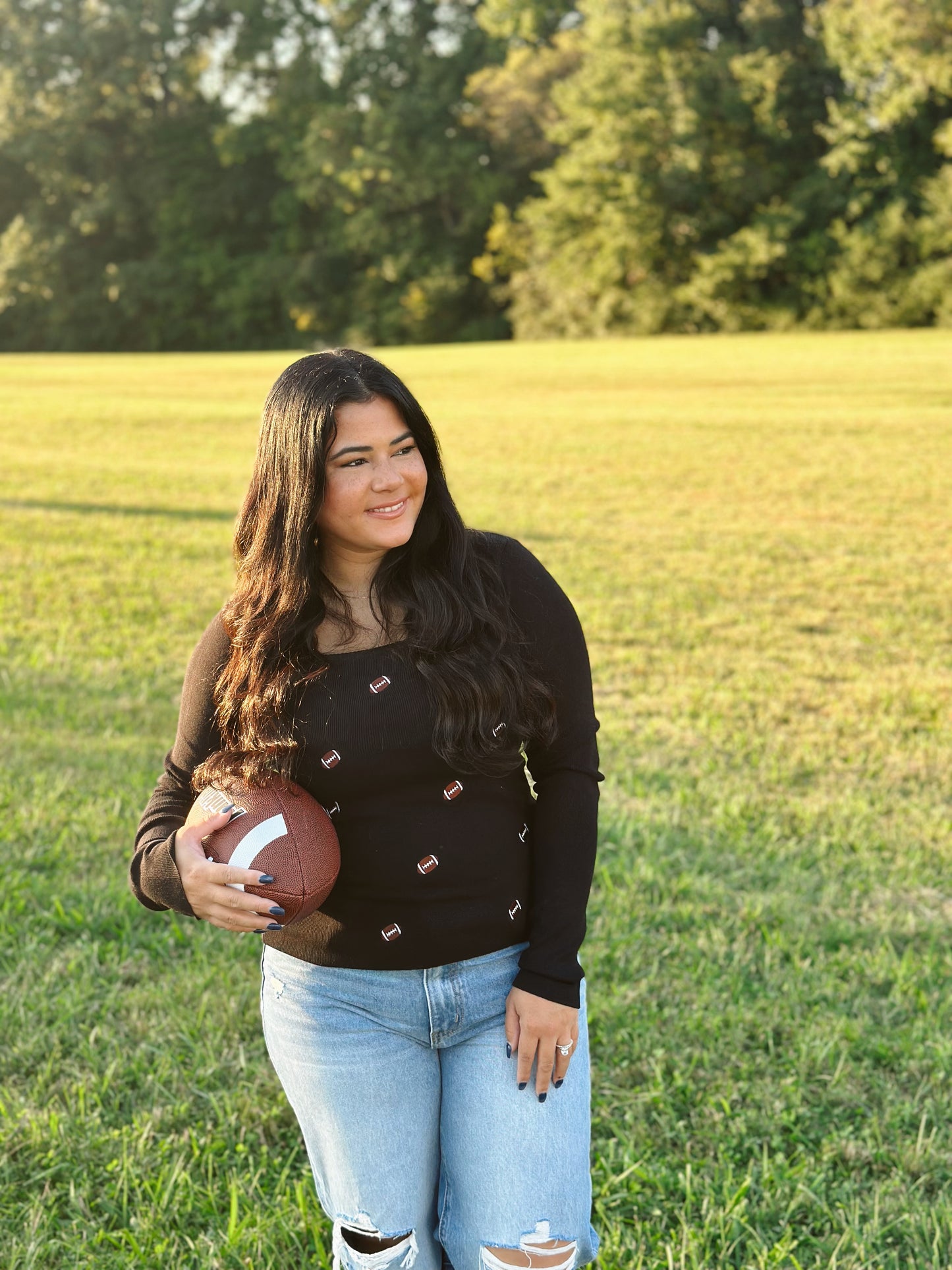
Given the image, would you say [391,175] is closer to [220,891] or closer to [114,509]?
[114,509]

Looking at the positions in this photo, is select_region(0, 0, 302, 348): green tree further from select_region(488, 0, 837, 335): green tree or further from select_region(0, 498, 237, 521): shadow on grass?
select_region(0, 498, 237, 521): shadow on grass

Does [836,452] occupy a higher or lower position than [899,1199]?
higher

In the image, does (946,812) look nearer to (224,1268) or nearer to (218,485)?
(224,1268)

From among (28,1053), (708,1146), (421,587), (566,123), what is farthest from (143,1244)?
(566,123)

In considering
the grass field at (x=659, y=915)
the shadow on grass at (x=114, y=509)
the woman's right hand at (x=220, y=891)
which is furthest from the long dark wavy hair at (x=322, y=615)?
the shadow on grass at (x=114, y=509)

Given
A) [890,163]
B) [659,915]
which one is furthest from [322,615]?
[890,163]

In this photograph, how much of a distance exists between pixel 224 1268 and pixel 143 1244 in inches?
8.1

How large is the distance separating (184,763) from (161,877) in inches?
9.7

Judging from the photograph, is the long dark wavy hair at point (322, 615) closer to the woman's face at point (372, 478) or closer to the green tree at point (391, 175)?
the woman's face at point (372, 478)

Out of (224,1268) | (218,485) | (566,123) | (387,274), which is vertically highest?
(566,123)

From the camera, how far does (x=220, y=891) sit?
2.15m

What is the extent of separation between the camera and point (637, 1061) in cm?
346

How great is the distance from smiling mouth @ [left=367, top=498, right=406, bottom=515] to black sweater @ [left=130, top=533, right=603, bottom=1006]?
0.25 metres

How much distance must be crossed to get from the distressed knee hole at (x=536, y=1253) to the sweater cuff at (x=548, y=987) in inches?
14.5
